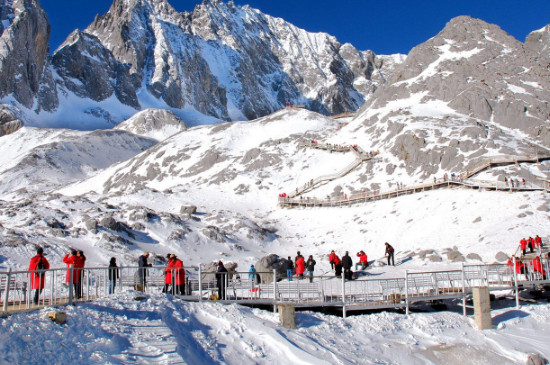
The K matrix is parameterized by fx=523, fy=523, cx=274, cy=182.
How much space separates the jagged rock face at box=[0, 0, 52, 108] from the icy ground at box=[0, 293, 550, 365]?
174064 mm

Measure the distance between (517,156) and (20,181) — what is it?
83.5 metres

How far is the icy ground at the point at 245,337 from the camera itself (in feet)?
38.7

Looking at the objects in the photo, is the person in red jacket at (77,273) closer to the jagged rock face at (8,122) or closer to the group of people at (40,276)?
the group of people at (40,276)

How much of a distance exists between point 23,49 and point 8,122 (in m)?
45.4

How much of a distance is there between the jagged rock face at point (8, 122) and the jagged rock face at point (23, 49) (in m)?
22.0

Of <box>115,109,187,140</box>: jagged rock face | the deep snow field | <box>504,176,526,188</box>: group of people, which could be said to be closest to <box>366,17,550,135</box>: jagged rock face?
the deep snow field

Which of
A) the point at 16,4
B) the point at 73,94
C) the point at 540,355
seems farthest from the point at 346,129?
the point at 16,4

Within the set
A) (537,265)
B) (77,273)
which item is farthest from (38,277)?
(537,265)

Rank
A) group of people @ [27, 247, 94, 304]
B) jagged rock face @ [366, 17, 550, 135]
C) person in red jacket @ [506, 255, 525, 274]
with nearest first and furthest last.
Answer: group of people @ [27, 247, 94, 304], person in red jacket @ [506, 255, 525, 274], jagged rock face @ [366, 17, 550, 135]

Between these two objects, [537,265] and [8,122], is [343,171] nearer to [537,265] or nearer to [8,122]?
[537,265]

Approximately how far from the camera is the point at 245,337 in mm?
15227

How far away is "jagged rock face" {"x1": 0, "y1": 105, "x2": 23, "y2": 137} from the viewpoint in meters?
142

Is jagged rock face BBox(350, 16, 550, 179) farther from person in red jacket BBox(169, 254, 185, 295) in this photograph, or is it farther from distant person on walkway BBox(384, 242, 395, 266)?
person in red jacket BBox(169, 254, 185, 295)

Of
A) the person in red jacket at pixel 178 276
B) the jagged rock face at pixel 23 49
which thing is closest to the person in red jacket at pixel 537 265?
the person in red jacket at pixel 178 276
